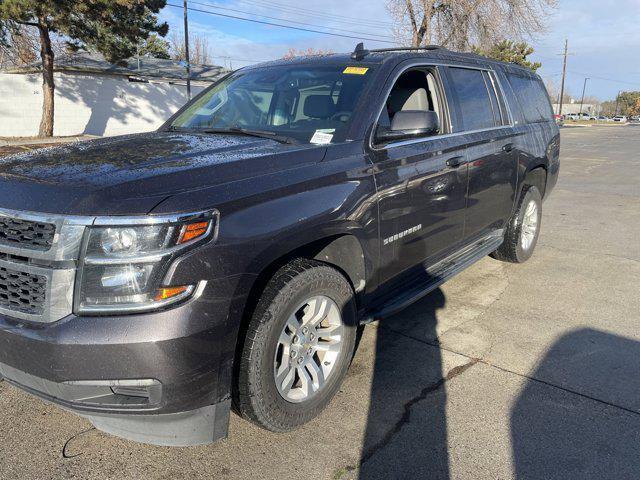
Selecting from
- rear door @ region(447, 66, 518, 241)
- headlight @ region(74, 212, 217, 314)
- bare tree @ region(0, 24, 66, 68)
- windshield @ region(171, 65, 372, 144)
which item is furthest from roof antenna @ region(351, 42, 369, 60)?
bare tree @ region(0, 24, 66, 68)

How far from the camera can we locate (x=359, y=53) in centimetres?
370

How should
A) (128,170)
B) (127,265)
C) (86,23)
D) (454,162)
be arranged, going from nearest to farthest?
1. (127,265)
2. (128,170)
3. (454,162)
4. (86,23)

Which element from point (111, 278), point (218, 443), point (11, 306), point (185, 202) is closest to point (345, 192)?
point (185, 202)

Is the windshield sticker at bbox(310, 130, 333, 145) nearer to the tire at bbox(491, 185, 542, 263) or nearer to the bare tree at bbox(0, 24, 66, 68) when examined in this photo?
the tire at bbox(491, 185, 542, 263)

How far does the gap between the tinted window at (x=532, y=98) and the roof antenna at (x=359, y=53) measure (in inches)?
82.2

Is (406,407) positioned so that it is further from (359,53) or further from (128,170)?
(359,53)

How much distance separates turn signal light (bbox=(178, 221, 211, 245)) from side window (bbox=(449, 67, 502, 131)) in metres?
2.73

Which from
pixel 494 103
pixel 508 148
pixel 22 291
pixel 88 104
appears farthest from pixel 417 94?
pixel 88 104

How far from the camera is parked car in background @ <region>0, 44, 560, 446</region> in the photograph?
2031 millimetres

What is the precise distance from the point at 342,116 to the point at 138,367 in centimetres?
194

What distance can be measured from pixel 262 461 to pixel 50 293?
1.29 m

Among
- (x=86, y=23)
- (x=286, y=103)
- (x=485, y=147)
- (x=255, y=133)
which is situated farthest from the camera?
(x=86, y=23)

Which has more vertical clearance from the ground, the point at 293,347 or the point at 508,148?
the point at 508,148

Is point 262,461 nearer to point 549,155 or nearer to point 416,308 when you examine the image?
point 416,308
